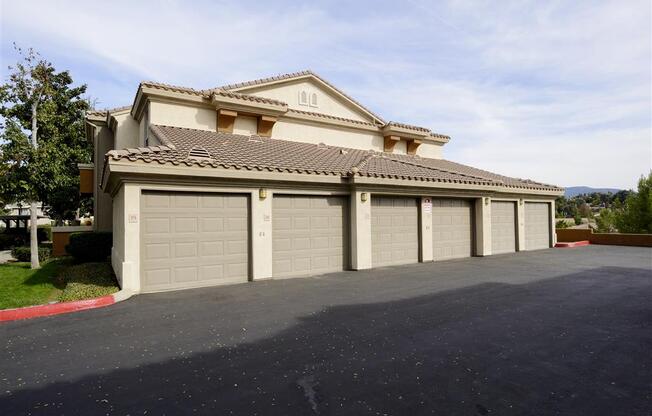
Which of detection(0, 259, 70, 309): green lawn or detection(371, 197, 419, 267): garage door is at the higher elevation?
detection(371, 197, 419, 267): garage door

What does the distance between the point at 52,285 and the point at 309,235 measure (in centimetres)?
819

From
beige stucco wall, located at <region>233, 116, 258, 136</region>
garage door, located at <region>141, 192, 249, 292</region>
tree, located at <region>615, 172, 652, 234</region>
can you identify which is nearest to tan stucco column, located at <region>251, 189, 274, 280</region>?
garage door, located at <region>141, 192, 249, 292</region>

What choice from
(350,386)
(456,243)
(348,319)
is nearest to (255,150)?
(348,319)

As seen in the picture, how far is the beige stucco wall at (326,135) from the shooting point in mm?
16594

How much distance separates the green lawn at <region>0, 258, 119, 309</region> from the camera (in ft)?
27.9

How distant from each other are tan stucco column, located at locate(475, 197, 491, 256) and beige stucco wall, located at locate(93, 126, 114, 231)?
17.0m

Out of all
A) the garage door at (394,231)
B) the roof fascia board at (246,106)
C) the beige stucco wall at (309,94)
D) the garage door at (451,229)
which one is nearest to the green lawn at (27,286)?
the roof fascia board at (246,106)

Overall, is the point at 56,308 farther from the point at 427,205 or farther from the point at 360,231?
the point at 427,205

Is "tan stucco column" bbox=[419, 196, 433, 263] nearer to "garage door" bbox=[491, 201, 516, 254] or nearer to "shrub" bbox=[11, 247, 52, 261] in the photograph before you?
"garage door" bbox=[491, 201, 516, 254]

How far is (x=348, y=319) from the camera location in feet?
21.6

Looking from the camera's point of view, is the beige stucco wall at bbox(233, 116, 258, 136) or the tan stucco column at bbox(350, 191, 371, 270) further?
the beige stucco wall at bbox(233, 116, 258, 136)

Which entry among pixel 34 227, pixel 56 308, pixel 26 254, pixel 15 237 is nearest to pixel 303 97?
pixel 34 227

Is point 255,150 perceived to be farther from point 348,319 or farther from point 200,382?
point 200,382

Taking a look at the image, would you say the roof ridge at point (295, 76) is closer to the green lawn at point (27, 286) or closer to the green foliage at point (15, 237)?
the green lawn at point (27, 286)
